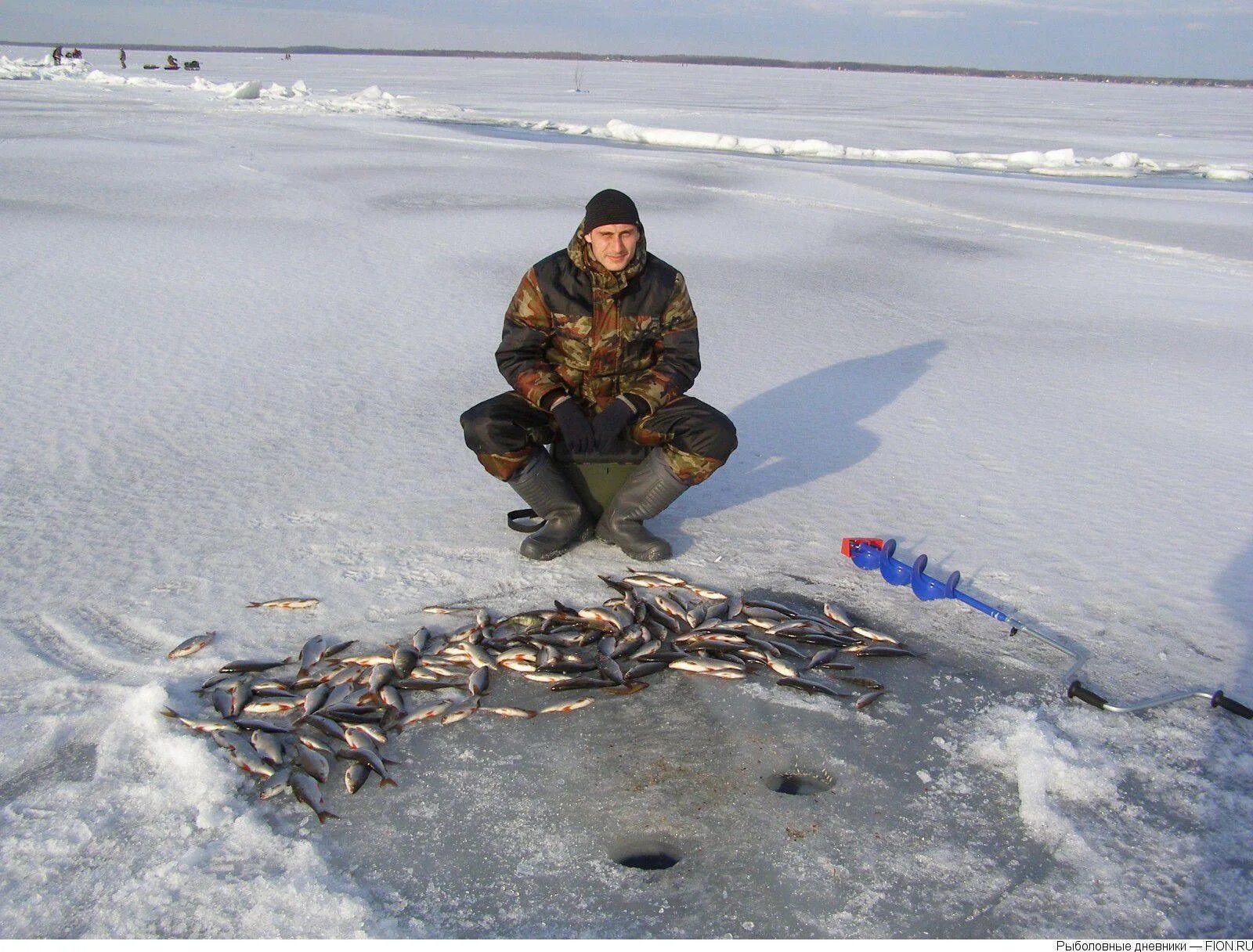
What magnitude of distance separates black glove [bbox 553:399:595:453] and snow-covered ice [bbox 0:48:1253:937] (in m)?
0.57

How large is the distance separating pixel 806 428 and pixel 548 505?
2202 mm

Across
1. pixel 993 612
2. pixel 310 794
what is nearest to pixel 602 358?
pixel 993 612

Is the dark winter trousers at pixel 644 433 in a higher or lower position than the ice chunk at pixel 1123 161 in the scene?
lower

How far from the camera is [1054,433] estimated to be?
6.09m

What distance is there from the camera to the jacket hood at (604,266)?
4211mm

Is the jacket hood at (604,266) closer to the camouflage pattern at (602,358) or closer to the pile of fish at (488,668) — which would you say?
the camouflage pattern at (602,358)

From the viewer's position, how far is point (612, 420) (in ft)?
14.0

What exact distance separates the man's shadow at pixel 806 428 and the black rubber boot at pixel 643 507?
480 millimetres

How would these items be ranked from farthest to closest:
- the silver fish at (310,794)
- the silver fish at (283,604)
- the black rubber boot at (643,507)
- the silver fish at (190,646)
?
the black rubber boot at (643,507)
the silver fish at (283,604)
the silver fish at (190,646)
the silver fish at (310,794)

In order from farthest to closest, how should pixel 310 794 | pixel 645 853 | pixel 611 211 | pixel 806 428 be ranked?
pixel 806 428 < pixel 611 211 < pixel 310 794 < pixel 645 853

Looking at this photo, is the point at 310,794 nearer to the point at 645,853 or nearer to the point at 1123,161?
the point at 645,853
